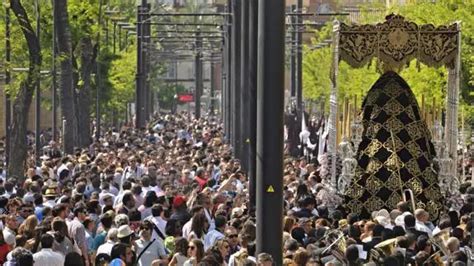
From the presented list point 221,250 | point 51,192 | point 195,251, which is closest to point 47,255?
point 195,251

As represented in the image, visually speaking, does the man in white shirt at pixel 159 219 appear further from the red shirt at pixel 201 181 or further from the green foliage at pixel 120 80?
the green foliage at pixel 120 80

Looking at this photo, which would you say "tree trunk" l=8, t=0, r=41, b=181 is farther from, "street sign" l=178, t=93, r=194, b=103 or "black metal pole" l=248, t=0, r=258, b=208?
"street sign" l=178, t=93, r=194, b=103

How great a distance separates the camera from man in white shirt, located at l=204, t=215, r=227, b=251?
1873 cm

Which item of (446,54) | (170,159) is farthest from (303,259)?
(170,159)

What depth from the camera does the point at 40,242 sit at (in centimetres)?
1730

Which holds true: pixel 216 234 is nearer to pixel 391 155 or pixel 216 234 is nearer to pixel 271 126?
pixel 271 126

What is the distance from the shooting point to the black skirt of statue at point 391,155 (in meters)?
27.2

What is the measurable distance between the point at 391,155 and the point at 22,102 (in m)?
12.0

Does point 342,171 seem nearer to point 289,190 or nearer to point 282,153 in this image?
point 289,190

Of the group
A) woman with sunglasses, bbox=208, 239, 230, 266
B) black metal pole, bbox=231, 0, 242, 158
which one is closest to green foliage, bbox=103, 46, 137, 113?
black metal pole, bbox=231, 0, 242, 158

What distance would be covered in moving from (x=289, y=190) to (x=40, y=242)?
10476 millimetres

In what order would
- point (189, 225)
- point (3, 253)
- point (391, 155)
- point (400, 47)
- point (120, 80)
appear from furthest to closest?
point (120, 80) → point (400, 47) → point (391, 155) → point (189, 225) → point (3, 253)

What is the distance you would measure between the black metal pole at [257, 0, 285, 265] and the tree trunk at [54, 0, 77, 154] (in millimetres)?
21137

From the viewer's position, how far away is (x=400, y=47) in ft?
94.6
